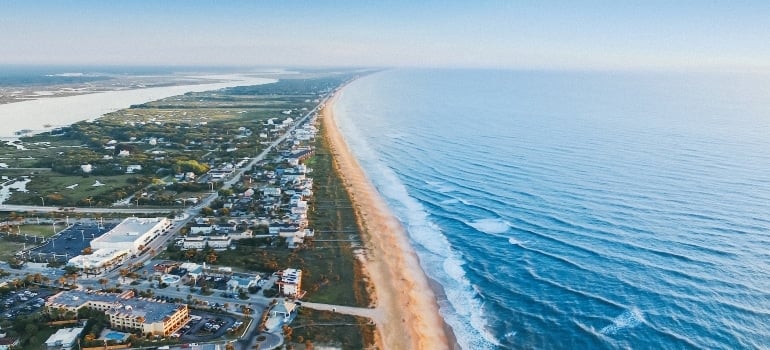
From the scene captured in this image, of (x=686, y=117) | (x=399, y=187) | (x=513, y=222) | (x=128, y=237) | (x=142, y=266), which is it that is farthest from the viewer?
(x=686, y=117)

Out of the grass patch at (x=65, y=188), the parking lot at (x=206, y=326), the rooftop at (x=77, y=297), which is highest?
the grass patch at (x=65, y=188)

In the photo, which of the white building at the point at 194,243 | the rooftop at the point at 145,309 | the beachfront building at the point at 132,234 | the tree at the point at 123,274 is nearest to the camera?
the rooftop at the point at 145,309

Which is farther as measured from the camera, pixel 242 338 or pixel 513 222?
pixel 513 222

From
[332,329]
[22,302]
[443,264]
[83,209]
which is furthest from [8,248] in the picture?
[443,264]

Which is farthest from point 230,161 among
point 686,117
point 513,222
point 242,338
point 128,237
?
point 686,117

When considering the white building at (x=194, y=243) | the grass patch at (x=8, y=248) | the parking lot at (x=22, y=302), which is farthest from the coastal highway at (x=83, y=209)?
the parking lot at (x=22, y=302)

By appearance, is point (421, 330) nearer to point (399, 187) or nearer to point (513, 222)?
point (513, 222)

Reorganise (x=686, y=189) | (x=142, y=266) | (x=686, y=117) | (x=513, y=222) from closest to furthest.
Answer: (x=142, y=266), (x=513, y=222), (x=686, y=189), (x=686, y=117)

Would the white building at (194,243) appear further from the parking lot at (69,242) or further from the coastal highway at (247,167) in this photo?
the coastal highway at (247,167)
